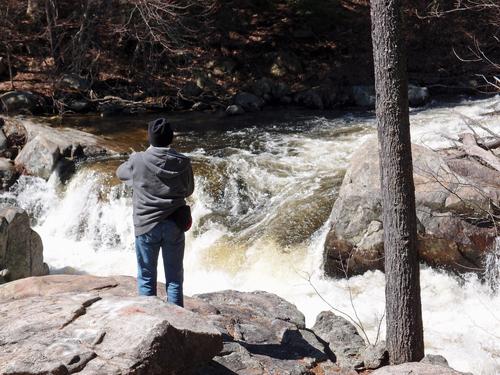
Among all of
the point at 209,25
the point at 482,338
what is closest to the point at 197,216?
the point at 482,338

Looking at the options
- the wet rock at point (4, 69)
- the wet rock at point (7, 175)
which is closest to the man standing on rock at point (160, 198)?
the wet rock at point (7, 175)

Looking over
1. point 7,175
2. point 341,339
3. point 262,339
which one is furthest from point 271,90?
point 262,339

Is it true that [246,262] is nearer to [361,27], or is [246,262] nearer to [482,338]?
[482,338]

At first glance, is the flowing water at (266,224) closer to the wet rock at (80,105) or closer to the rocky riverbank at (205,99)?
the rocky riverbank at (205,99)

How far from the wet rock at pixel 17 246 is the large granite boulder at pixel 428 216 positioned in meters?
4.32

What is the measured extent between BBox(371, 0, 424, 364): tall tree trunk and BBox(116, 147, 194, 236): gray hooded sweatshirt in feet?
5.69

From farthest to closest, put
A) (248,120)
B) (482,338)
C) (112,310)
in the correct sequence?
(248,120)
(482,338)
(112,310)

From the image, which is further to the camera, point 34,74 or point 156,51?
point 156,51

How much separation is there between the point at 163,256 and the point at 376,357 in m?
2.15

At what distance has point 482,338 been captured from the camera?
23.3ft

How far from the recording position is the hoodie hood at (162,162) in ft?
15.5

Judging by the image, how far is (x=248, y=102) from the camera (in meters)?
18.4

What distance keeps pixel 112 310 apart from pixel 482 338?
190 inches

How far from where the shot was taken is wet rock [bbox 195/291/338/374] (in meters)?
4.68
